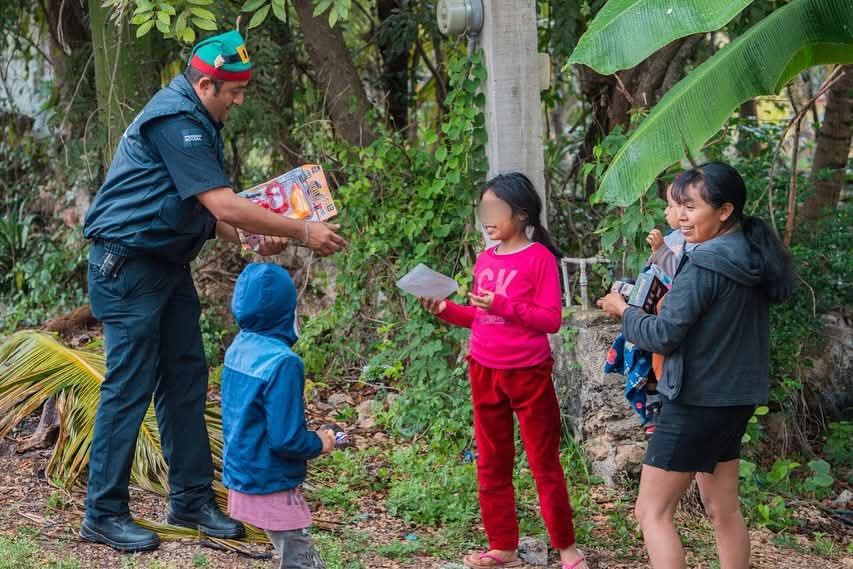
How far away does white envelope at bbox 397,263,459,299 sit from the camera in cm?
425

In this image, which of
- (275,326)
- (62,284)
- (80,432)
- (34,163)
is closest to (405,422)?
(80,432)

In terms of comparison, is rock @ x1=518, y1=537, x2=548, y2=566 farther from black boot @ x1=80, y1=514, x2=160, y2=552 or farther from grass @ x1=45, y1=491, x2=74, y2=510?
grass @ x1=45, y1=491, x2=74, y2=510

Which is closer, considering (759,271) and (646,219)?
(759,271)

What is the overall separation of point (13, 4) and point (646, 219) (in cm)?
617

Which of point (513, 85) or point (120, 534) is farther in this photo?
point (513, 85)

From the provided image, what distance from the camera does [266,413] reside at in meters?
3.54

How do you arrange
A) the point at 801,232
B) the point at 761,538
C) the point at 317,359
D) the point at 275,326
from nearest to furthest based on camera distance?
the point at 275,326, the point at 761,538, the point at 801,232, the point at 317,359

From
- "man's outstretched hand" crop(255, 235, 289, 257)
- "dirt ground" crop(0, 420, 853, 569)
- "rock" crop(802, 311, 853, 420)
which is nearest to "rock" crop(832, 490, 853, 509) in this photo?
"rock" crop(802, 311, 853, 420)

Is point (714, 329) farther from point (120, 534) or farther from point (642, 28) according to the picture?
point (120, 534)

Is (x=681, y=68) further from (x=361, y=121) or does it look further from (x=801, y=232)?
(x=361, y=121)

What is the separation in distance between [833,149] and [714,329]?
479 cm

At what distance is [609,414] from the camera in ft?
18.5

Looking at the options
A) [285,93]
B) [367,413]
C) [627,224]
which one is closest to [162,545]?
[367,413]

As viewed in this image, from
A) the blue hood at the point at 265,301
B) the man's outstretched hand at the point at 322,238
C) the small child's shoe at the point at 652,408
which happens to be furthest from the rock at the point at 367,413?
the blue hood at the point at 265,301
